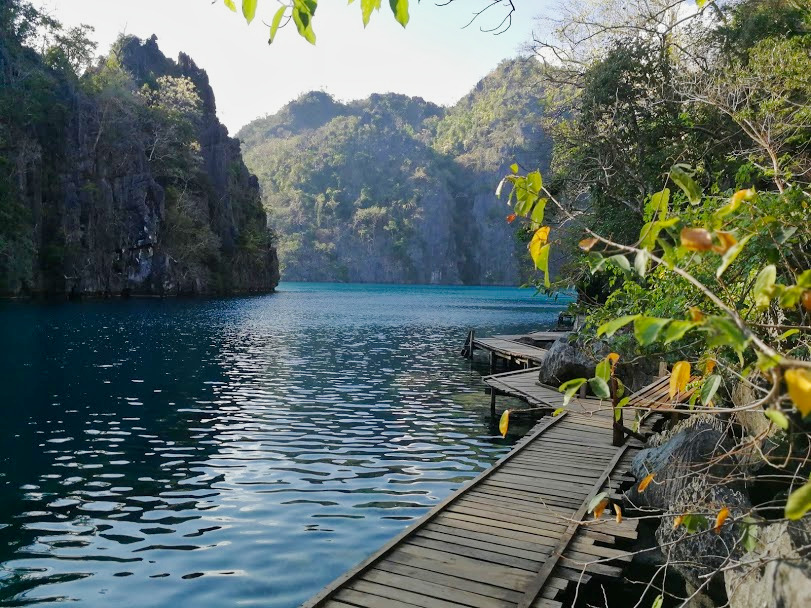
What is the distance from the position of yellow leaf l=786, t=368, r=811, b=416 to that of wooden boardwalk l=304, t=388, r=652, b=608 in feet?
7.85

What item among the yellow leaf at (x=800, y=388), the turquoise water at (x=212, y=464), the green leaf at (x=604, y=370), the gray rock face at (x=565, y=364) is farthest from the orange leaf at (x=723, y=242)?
the gray rock face at (x=565, y=364)

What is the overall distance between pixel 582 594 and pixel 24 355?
2262 cm

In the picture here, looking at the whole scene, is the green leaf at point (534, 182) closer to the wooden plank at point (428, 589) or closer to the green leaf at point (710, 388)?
the green leaf at point (710, 388)

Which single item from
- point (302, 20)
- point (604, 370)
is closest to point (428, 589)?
point (604, 370)

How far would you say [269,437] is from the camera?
535 inches

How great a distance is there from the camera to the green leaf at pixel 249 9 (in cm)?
199

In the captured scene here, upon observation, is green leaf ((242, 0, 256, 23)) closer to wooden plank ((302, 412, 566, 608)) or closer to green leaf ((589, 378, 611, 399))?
green leaf ((589, 378, 611, 399))

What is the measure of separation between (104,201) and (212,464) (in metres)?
57.9

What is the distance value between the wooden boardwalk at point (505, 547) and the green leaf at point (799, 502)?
7.48 ft

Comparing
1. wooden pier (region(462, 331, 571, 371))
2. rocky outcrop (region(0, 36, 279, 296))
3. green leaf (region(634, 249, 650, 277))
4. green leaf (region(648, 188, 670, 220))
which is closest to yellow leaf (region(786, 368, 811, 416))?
green leaf (region(634, 249, 650, 277))

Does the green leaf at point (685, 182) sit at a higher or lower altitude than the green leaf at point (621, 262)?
higher

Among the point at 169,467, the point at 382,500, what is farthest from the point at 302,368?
the point at 382,500

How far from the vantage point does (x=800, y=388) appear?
1.51m

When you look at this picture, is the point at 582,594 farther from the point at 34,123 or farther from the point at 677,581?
the point at 34,123
